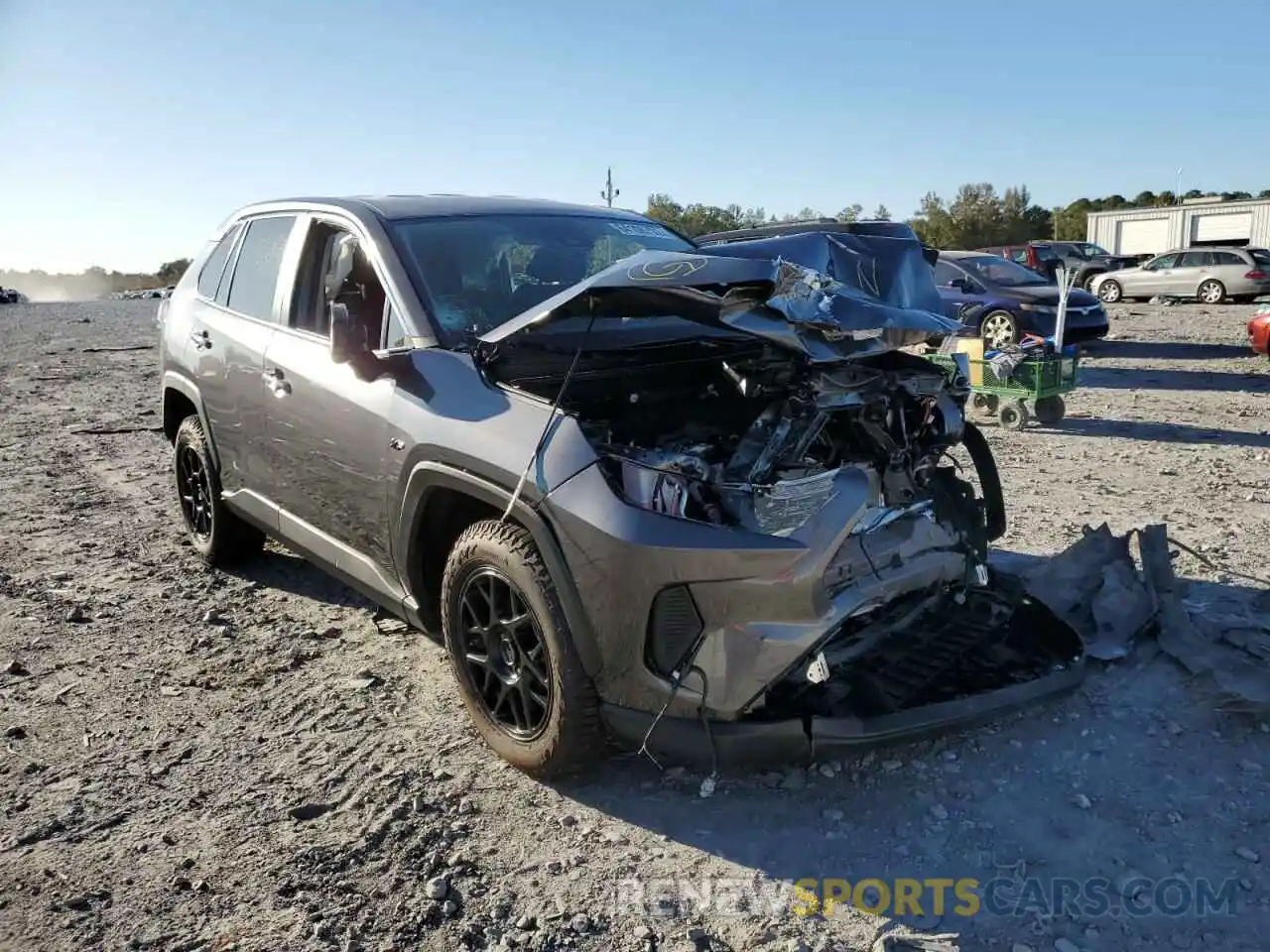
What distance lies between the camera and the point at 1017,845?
9.57 feet

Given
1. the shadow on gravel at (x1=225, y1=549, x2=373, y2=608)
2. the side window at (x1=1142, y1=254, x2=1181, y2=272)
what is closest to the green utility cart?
the shadow on gravel at (x1=225, y1=549, x2=373, y2=608)

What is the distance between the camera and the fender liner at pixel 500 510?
9.87 feet

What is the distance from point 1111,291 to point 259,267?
25302 millimetres

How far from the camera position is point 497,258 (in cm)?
408

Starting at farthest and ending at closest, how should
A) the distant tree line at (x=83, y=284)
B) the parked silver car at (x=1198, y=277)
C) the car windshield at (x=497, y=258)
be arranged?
the distant tree line at (x=83, y=284) → the parked silver car at (x=1198, y=277) → the car windshield at (x=497, y=258)

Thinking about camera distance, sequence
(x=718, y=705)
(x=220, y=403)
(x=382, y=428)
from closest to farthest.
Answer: (x=718, y=705)
(x=382, y=428)
(x=220, y=403)

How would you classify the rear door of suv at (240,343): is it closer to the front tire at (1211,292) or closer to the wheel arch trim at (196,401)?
the wheel arch trim at (196,401)

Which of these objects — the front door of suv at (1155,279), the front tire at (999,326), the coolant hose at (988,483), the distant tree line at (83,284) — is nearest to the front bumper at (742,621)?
the coolant hose at (988,483)

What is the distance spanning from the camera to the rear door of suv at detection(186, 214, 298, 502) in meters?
4.60

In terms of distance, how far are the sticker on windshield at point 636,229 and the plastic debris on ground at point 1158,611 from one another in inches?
95.0

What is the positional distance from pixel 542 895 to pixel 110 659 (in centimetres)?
272

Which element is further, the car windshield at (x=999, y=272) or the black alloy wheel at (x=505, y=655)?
the car windshield at (x=999, y=272)

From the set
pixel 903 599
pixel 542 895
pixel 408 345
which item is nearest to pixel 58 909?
pixel 542 895

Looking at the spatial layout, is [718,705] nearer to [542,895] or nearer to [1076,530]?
[542,895]
